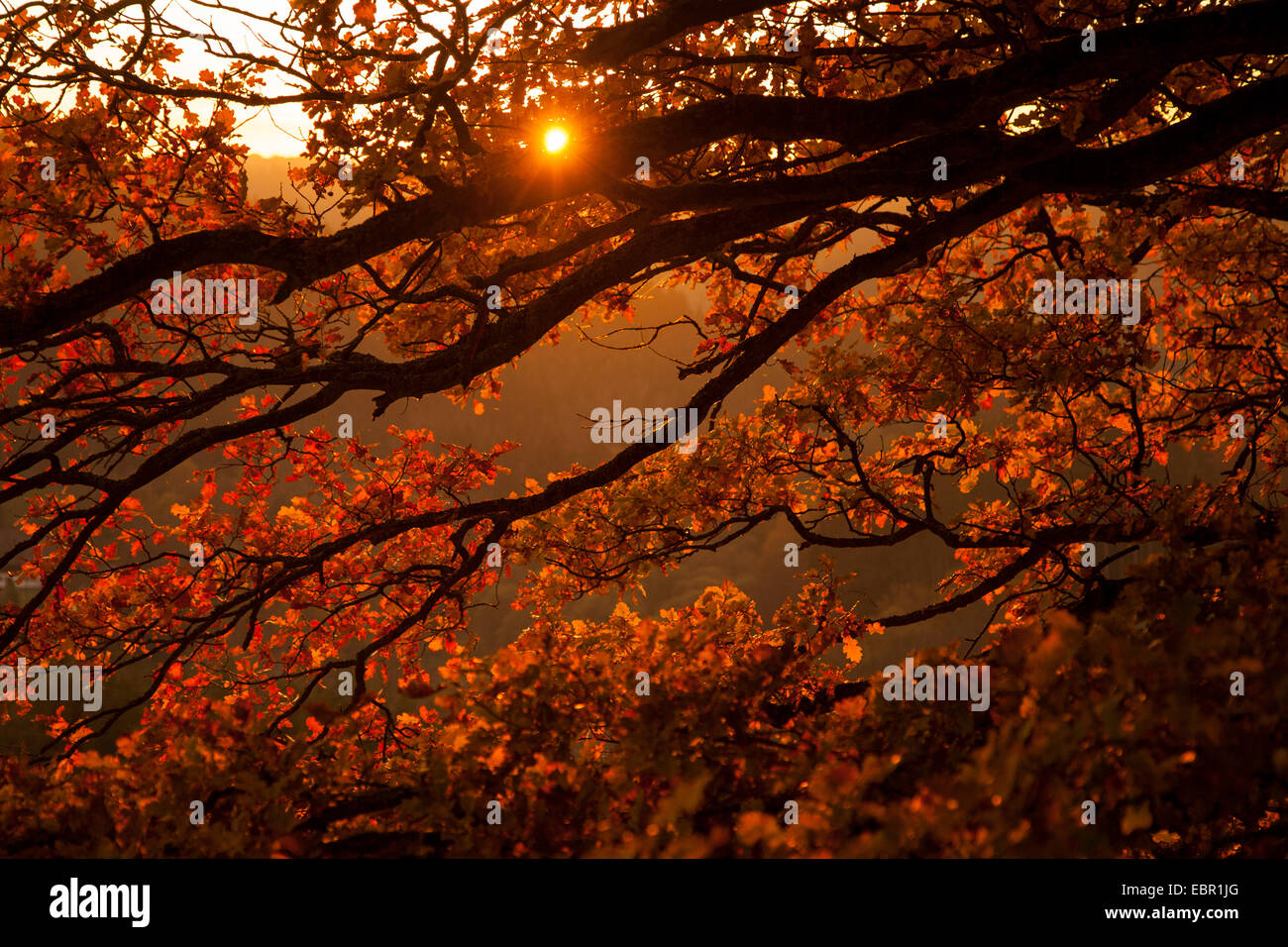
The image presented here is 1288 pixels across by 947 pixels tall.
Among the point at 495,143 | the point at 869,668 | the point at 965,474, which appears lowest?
the point at 869,668

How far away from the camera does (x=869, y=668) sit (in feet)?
90.6

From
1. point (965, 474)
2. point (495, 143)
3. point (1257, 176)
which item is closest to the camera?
point (495, 143)

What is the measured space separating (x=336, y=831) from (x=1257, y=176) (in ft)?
27.7

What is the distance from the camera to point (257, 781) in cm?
235

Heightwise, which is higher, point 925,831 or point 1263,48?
point 1263,48

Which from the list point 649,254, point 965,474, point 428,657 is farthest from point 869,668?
point 649,254

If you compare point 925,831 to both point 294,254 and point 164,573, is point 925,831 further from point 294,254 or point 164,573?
point 164,573
